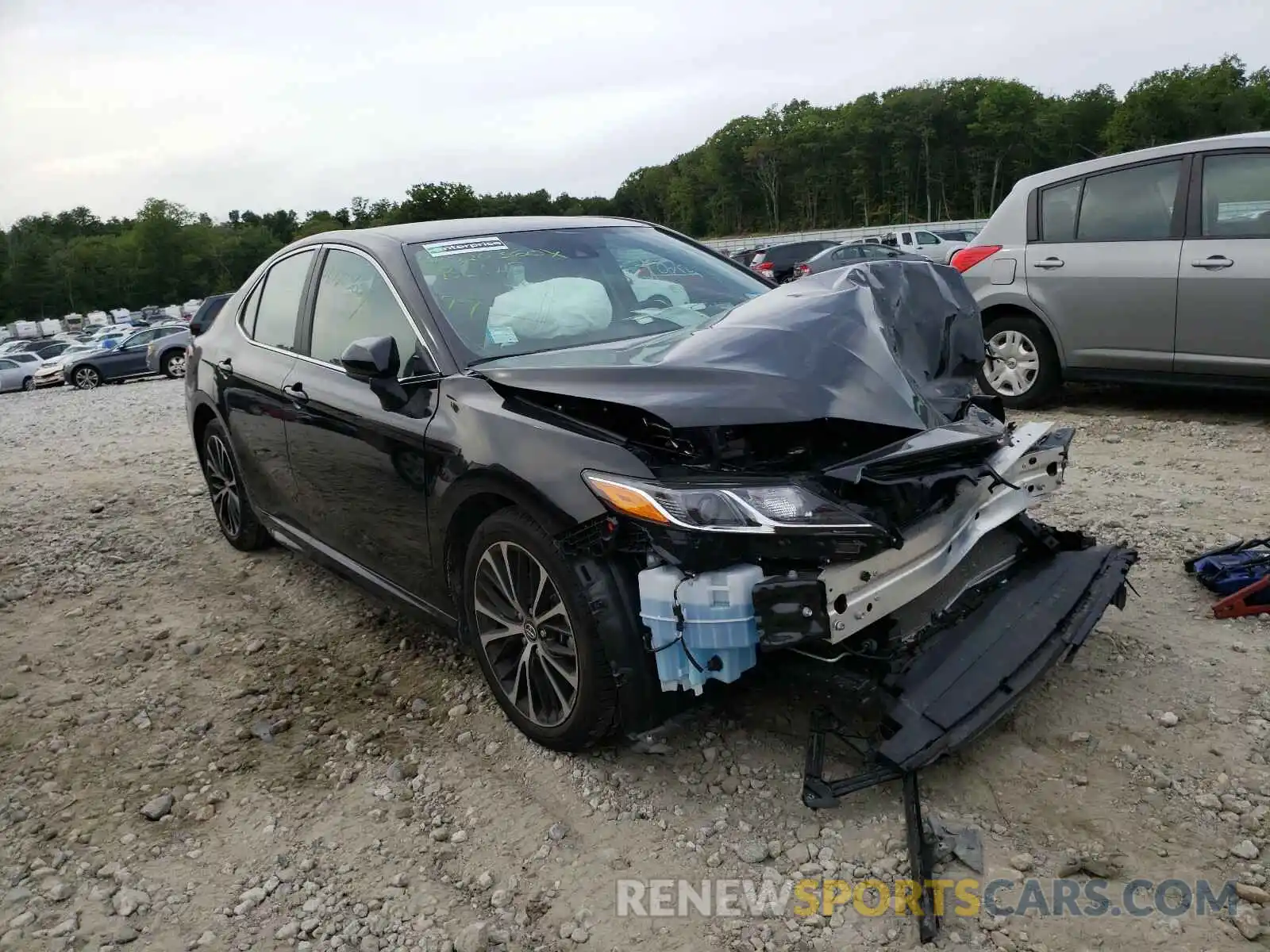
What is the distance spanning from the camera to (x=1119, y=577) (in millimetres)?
3219

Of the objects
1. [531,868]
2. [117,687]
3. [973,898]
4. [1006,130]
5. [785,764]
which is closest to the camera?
[973,898]

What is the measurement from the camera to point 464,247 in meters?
3.84

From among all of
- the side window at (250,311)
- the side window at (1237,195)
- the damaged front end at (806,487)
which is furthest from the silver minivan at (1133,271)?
the side window at (250,311)

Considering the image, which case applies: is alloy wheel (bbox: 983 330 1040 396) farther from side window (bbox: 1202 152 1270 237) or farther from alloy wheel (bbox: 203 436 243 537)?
alloy wheel (bbox: 203 436 243 537)

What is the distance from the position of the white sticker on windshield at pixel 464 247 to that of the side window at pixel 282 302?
91cm

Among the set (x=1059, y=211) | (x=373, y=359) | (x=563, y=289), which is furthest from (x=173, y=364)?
(x=373, y=359)

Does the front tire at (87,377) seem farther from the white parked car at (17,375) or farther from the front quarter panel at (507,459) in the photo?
the front quarter panel at (507,459)

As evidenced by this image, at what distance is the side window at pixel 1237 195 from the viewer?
596cm

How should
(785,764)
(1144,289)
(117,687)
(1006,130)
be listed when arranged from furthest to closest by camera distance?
1. (1006,130)
2. (1144,289)
3. (117,687)
4. (785,764)

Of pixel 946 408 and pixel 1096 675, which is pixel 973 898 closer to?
pixel 1096 675

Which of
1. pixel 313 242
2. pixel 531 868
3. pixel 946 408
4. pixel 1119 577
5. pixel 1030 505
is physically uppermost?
pixel 313 242

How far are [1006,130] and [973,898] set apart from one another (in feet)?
300

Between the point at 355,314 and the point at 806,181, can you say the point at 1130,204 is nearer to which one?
the point at 355,314

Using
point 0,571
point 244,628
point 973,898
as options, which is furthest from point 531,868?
point 0,571
